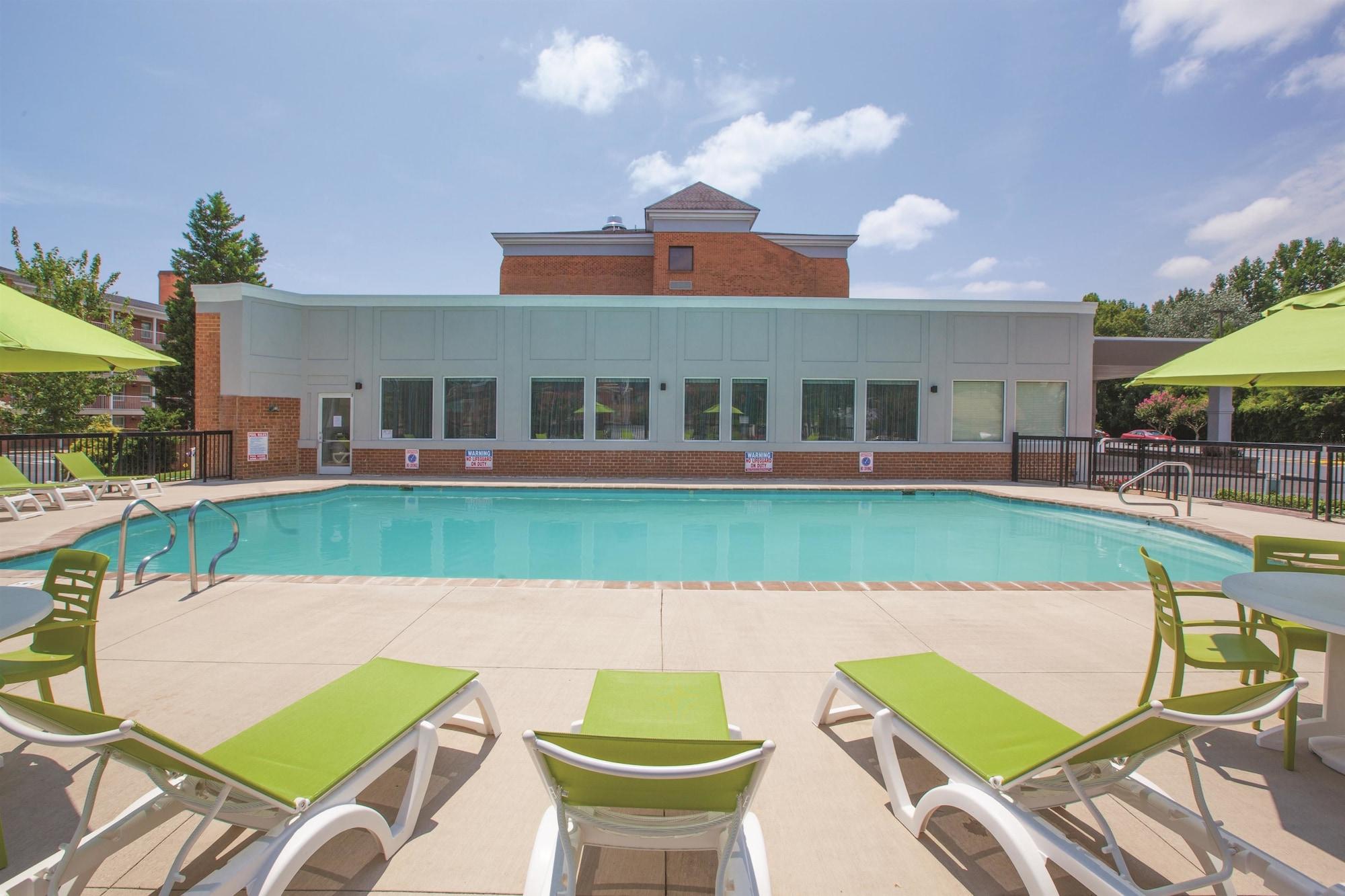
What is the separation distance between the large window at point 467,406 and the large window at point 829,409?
25.5 ft

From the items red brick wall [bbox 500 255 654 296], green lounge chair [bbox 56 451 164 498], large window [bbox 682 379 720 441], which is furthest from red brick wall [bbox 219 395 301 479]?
red brick wall [bbox 500 255 654 296]

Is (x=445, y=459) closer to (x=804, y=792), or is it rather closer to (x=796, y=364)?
(x=796, y=364)

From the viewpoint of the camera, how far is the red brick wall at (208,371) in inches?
562

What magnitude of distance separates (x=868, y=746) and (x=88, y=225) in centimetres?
2534

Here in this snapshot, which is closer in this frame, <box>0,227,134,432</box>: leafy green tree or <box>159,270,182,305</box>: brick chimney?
<box>0,227,134,432</box>: leafy green tree

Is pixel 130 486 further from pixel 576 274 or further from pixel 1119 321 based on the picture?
pixel 1119 321

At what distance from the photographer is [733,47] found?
10094mm

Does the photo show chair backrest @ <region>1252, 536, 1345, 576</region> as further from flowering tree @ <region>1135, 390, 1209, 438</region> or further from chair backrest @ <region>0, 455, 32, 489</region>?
flowering tree @ <region>1135, 390, 1209, 438</region>

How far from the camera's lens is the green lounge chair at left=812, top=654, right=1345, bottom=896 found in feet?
5.91

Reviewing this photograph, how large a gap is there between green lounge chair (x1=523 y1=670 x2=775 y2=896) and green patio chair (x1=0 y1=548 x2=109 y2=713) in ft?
7.58

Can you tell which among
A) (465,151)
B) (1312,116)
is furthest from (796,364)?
(1312,116)

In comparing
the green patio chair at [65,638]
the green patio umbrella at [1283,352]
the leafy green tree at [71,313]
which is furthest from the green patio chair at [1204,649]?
the leafy green tree at [71,313]

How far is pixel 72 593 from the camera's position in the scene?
308cm

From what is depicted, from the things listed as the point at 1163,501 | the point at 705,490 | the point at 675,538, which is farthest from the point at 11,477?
the point at 1163,501
